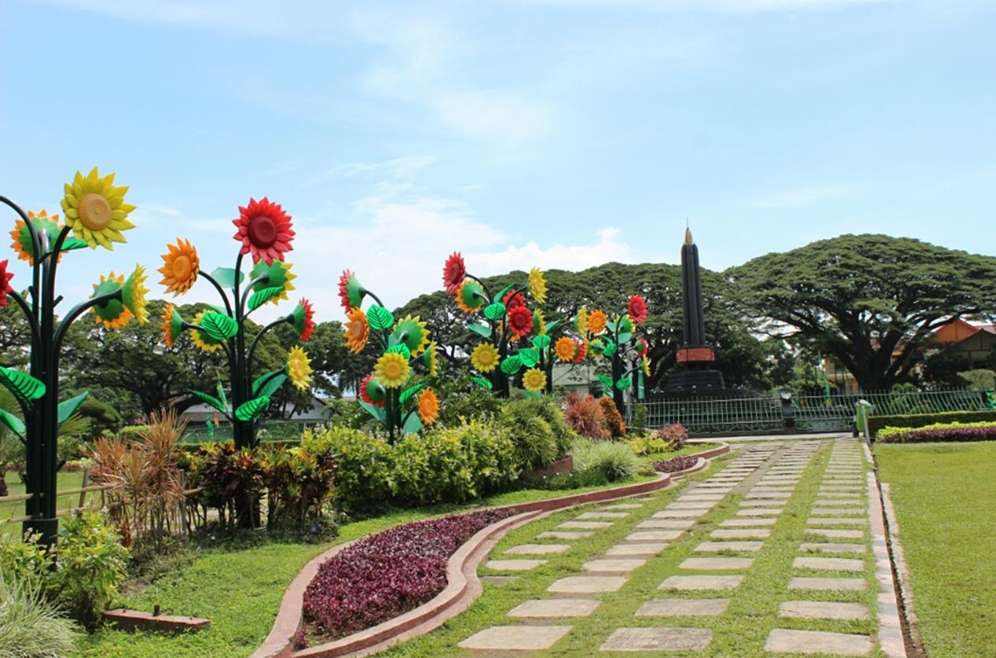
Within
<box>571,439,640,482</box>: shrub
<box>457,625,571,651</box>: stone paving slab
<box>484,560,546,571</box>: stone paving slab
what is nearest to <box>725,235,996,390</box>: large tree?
<box>571,439,640,482</box>: shrub

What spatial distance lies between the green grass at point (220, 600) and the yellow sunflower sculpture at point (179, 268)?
2914 mm

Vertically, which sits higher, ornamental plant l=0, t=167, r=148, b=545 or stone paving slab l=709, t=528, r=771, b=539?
ornamental plant l=0, t=167, r=148, b=545

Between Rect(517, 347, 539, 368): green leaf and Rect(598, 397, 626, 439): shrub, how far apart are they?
2.91 metres

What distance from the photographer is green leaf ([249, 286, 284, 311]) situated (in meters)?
9.44

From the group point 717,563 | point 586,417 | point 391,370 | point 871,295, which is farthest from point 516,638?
point 871,295

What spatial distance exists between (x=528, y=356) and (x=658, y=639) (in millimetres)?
11749

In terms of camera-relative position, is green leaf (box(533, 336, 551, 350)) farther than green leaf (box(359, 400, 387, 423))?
Yes

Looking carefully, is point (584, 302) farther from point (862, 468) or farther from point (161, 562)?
point (161, 562)

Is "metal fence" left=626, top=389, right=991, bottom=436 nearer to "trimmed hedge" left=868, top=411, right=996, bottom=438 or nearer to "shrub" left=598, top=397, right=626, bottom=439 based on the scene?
"trimmed hedge" left=868, top=411, right=996, bottom=438

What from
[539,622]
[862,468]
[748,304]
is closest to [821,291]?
[748,304]

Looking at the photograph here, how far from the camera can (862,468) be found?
14.0 m

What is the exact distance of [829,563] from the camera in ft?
21.2

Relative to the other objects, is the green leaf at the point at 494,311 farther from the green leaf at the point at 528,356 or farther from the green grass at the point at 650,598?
the green grass at the point at 650,598

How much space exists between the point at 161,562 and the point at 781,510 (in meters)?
6.52
